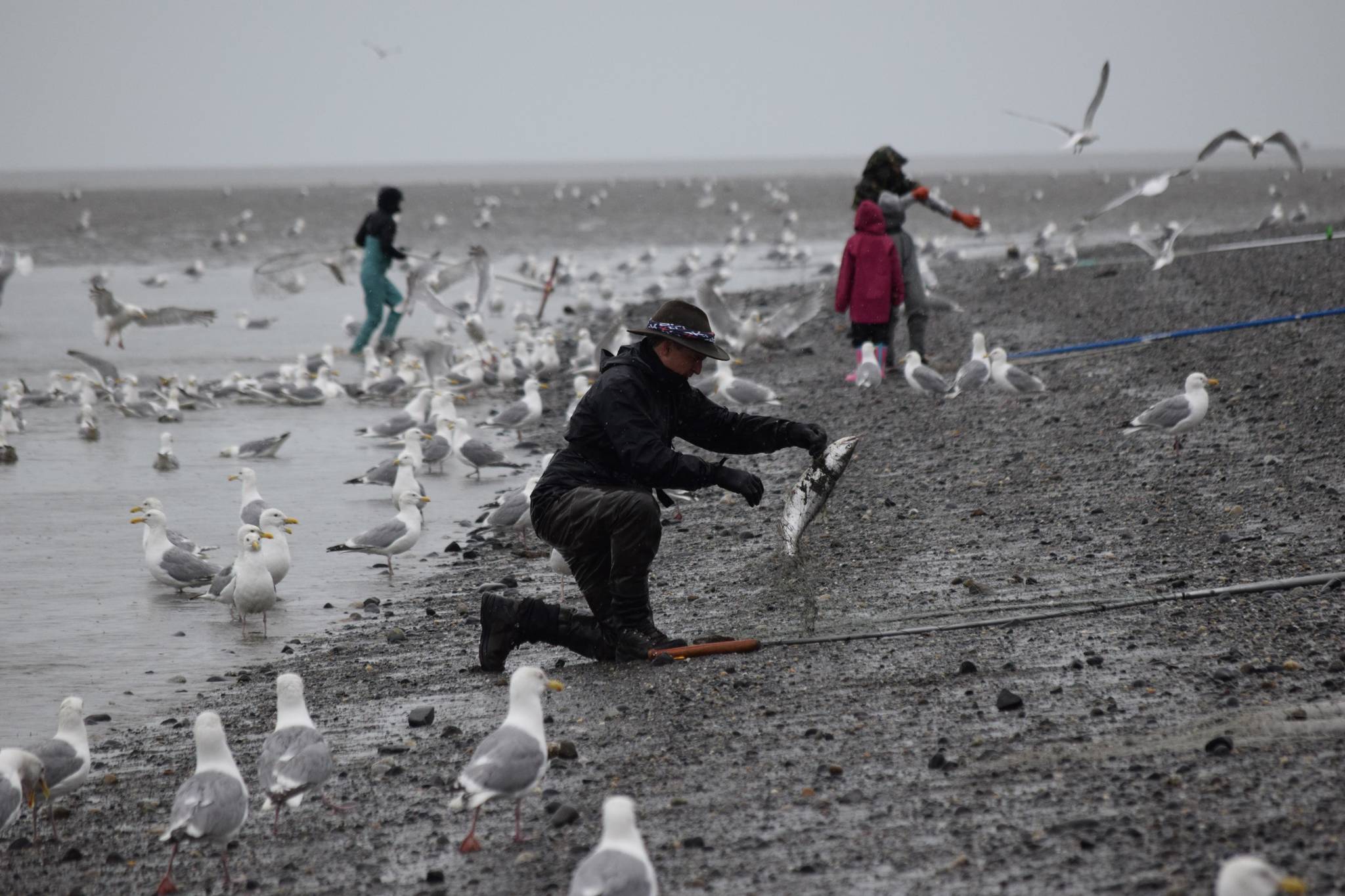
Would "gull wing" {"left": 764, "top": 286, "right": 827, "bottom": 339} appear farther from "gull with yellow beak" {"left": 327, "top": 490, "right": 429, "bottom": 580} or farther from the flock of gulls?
"gull with yellow beak" {"left": 327, "top": 490, "right": 429, "bottom": 580}

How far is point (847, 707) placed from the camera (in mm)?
4887

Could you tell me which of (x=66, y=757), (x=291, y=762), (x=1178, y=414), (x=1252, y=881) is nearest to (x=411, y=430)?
(x=1178, y=414)

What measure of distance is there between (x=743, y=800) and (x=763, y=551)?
3299 mm

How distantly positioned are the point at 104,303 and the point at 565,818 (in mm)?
14401

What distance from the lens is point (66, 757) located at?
15.6ft

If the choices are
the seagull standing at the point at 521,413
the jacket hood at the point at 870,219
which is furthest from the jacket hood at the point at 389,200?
the jacket hood at the point at 870,219

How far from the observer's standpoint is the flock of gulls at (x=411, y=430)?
4.21 metres

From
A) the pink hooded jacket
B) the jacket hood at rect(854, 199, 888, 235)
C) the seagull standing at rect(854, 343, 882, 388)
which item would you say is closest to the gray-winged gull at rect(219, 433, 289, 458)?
the pink hooded jacket

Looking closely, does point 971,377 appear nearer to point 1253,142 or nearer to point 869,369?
point 869,369

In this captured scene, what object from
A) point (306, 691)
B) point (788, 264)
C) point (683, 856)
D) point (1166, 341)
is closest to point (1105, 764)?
point (683, 856)

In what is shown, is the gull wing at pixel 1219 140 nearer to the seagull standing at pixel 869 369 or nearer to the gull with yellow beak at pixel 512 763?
the seagull standing at pixel 869 369

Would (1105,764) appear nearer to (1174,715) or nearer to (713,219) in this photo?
(1174,715)

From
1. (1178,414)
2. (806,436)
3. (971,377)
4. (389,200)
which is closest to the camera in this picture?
(806,436)

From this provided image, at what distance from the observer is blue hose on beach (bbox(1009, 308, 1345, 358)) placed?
11.2m
